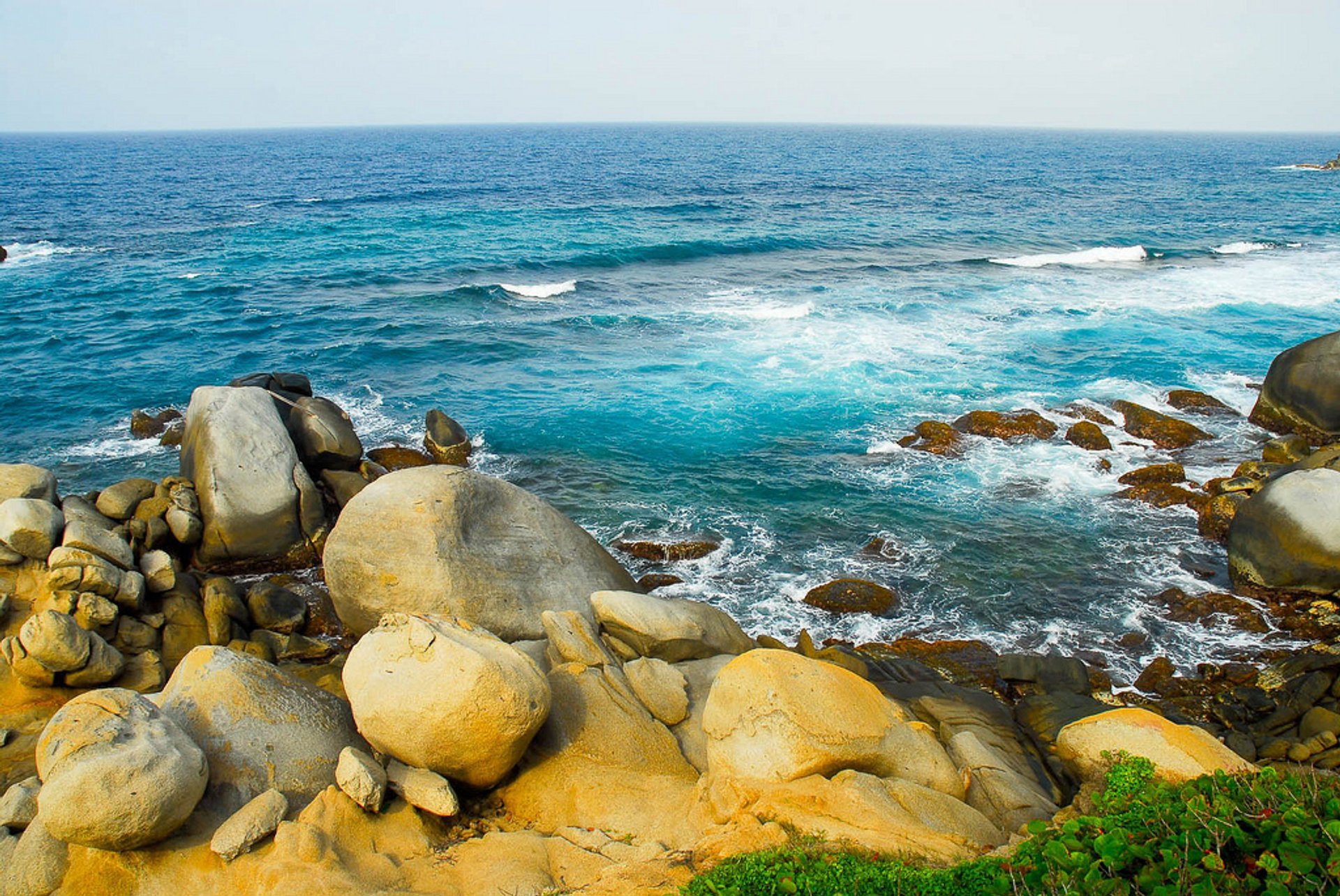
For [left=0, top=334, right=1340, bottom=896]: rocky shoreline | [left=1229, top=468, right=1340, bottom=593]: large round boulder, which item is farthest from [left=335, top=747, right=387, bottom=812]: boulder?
[left=1229, top=468, right=1340, bottom=593]: large round boulder

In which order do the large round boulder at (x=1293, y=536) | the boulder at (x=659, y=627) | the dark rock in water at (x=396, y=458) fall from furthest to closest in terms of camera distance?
the dark rock in water at (x=396, y=458)
the large round boulder at (x=1293, y=536)
the boulder at (x=659, y=627)

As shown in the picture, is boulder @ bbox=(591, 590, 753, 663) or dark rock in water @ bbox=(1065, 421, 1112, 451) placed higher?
dark rock in water @ bbox=(1065, 421, 1112, 451)

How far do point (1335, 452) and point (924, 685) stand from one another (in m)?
13.3

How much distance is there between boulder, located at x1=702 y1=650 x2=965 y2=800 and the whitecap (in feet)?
175

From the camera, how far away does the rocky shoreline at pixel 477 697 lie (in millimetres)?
8391

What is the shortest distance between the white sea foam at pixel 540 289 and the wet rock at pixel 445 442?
1702 cm

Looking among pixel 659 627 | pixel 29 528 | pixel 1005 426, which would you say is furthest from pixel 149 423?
pixel 1005 426

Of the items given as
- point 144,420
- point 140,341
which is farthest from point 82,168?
point 144,420

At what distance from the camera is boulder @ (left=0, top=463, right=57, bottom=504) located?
51.9 feet

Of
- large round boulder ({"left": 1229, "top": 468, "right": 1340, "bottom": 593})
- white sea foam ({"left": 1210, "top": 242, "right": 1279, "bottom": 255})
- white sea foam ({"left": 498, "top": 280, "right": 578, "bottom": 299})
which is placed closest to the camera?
large round boulder ({"left": 1229, "top": 468, "right": 1340, "bottom": 593})

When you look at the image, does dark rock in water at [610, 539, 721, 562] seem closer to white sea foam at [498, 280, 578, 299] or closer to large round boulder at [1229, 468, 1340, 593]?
large round boulder at [1229, 468, 1340, 593]

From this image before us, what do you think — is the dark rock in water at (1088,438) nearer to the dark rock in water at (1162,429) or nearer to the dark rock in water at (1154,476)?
the dark rock in water at (1162,429)

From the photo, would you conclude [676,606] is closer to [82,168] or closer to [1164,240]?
[1164,240]

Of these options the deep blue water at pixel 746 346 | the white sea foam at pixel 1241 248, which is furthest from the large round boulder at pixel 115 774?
the white sea foam at pixel 1241 248
